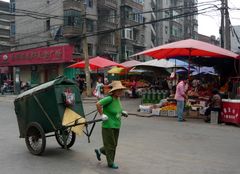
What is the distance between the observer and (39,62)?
1609 inches

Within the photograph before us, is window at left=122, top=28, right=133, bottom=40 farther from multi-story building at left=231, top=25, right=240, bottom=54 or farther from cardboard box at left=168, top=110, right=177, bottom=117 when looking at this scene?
cardboard box at left=168, top=110, right=177, bottom=117

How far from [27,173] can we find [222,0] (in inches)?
842

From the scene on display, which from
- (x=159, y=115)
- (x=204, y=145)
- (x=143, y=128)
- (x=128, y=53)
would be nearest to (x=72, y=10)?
(x=128, y=53)

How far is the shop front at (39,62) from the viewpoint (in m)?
38.3

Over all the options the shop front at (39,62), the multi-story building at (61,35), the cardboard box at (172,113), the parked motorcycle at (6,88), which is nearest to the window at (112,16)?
the multi-story building at (61,35)

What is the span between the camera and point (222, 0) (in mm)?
25109

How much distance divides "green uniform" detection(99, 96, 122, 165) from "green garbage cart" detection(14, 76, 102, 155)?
74cm

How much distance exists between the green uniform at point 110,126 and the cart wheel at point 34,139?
68.4 inches

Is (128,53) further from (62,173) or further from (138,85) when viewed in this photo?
(62,173)

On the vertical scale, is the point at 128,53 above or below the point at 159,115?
above

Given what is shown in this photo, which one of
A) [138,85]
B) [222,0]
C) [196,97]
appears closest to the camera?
[196,97]

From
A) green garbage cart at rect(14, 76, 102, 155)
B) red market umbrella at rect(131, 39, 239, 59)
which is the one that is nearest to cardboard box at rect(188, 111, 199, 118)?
red market umbrella at rect(131, 39, 239, 59)

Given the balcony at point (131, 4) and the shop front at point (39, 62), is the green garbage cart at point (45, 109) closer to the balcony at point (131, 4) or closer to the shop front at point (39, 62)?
the shop front at point (39, 62)

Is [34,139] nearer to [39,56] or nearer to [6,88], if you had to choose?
[6,88]
